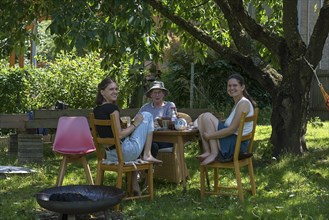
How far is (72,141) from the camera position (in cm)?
666

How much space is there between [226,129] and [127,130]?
1066mm

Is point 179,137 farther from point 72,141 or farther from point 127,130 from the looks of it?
point 72,141

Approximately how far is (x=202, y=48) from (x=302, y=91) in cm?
308

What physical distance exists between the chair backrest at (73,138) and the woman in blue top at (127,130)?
401 millimetres

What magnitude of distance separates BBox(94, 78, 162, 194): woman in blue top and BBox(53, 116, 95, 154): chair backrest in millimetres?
401

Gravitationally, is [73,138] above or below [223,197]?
above

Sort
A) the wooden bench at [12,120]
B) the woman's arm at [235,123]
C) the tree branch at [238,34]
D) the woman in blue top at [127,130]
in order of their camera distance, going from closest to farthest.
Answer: the woman in blue top at [127,130], the woman's arm at [235,123], the tree branch at [238,34], the wooden bench at [12,120]

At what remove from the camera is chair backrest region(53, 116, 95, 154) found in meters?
6.63

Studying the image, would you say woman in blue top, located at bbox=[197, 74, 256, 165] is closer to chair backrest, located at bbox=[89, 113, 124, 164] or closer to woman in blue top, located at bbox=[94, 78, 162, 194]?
woman in blue top, located at bbox=[94, 78, 162, 194]

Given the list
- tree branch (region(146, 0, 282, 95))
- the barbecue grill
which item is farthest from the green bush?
the barbecue grill

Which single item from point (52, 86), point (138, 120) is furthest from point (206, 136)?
point (52, 86)

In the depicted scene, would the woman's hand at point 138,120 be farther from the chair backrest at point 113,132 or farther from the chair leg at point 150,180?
the chair leg at point 150,180

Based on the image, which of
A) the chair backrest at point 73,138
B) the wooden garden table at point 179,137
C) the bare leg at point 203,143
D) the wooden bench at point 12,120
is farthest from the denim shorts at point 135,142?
the wooden bench at point 12,120

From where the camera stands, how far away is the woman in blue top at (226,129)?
20.8 feet
